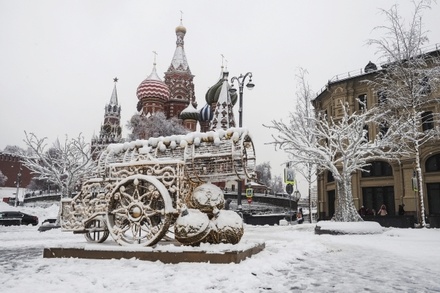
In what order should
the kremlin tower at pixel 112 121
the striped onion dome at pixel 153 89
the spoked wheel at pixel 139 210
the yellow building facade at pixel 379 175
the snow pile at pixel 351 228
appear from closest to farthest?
1. the spoked wheel at pixel 139 210
2. the snow pile at pixel 351 228
3. the yellow building facade at pixel 379 175
4. the striped onion dome at pixel 153 89
5. the kremlin tower at pixel 112 121

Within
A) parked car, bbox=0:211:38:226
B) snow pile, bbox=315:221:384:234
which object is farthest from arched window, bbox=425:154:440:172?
parked car, bbox=0:211:38:226

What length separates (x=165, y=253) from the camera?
5500mm

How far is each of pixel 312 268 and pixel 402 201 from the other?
24898mm

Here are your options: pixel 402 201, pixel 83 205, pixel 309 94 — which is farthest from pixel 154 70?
pixel 83 205

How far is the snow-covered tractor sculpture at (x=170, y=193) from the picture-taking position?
19.3ft

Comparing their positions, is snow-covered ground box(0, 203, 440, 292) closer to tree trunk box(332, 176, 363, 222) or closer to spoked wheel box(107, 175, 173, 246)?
spoked wheel box(107, 175, 173, 246)

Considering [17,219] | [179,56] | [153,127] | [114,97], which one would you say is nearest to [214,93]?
[153,127]

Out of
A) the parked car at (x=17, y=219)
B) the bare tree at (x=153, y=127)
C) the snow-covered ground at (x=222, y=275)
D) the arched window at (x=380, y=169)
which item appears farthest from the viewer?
the bare tree at (x=153, y=127)

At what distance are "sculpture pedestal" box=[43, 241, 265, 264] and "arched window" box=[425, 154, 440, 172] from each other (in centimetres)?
2602

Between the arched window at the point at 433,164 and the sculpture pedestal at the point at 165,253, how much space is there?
26023 millimetres

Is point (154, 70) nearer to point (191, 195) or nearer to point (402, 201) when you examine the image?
point (402, 201)

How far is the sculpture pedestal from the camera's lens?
5.32 meters

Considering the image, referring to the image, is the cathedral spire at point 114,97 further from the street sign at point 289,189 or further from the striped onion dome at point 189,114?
the street sign at point 289,189

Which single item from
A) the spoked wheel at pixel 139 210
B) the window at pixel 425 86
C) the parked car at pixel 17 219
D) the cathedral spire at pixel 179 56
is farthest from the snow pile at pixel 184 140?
the cathedral spire at pixel 179 56
